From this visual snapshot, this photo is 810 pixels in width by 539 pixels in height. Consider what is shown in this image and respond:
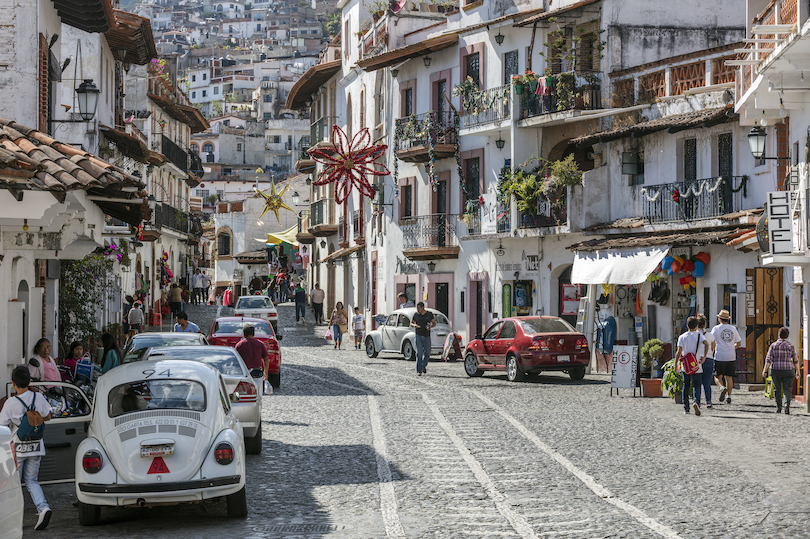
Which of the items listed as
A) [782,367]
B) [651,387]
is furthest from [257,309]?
[782,367]

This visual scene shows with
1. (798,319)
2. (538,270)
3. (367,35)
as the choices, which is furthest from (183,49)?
(798,319)

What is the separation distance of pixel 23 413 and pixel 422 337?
58.9ft

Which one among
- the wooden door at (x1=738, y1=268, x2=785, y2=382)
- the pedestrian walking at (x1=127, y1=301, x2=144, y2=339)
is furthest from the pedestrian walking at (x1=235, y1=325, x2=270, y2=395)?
the pedestrian walking at (x1=127, y1=301, x2=144, y2=339)

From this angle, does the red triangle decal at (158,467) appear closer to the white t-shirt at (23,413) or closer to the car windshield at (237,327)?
the white t-shirt at (23,413)

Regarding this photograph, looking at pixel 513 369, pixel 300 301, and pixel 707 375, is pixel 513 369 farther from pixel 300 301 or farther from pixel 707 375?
pixel 300 301

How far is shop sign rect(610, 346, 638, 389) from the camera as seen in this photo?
2341cm

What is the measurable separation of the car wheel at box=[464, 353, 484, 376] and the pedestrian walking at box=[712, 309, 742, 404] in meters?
7.93

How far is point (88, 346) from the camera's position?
2645 centimetres

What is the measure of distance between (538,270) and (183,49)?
166 m

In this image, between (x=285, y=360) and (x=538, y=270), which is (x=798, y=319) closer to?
(x=538, y=270)

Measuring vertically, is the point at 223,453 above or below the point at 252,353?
below

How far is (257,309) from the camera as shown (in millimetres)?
44250

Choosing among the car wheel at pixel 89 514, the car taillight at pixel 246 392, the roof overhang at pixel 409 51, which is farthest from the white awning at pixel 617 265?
the car wheel at pixel 89 514

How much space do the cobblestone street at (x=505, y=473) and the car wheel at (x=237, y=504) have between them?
0.09m
